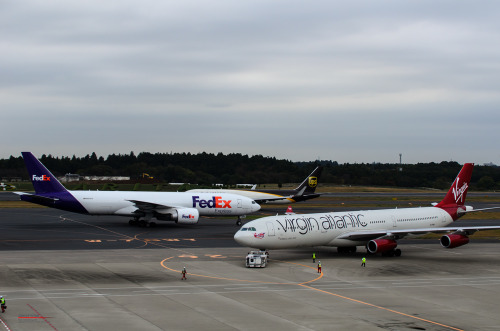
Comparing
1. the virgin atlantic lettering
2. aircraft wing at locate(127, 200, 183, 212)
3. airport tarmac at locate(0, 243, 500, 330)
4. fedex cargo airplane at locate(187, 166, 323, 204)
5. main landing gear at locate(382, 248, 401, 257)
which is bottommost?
airport tarmac at locate(0, 243, 500, 330)

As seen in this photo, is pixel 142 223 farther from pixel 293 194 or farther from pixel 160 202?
pixel 293 194

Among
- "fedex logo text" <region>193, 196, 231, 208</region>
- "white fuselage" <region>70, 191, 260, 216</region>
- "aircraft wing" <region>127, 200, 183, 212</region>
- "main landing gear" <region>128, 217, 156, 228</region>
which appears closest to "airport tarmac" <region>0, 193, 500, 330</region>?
"aircraft wing" <region>127, 200, 183, 212</region>

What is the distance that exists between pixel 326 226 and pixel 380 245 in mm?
4582

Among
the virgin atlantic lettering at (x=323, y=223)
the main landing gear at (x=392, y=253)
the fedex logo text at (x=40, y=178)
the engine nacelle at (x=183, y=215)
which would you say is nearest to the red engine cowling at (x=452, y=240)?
the main landing gear at (x=392, y=253)

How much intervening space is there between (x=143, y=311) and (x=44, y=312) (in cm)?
463

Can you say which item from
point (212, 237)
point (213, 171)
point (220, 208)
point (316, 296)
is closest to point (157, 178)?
point (213, 171)

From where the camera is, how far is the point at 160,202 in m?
73.9

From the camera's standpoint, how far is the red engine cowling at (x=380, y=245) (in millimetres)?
48206

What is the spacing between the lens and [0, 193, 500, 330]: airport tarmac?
27.6 meters

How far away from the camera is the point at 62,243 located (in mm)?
55969

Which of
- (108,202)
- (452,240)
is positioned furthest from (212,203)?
(452,240)

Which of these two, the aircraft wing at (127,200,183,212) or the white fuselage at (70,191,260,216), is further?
→ the white fuselage at (70,191,260,216)

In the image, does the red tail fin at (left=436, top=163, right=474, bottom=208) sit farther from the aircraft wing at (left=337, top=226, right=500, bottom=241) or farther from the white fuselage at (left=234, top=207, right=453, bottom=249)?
the aircraft wing at (left=337, top=226, right=500, bottom=241)

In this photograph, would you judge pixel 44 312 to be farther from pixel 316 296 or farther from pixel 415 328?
pixel 415 328
